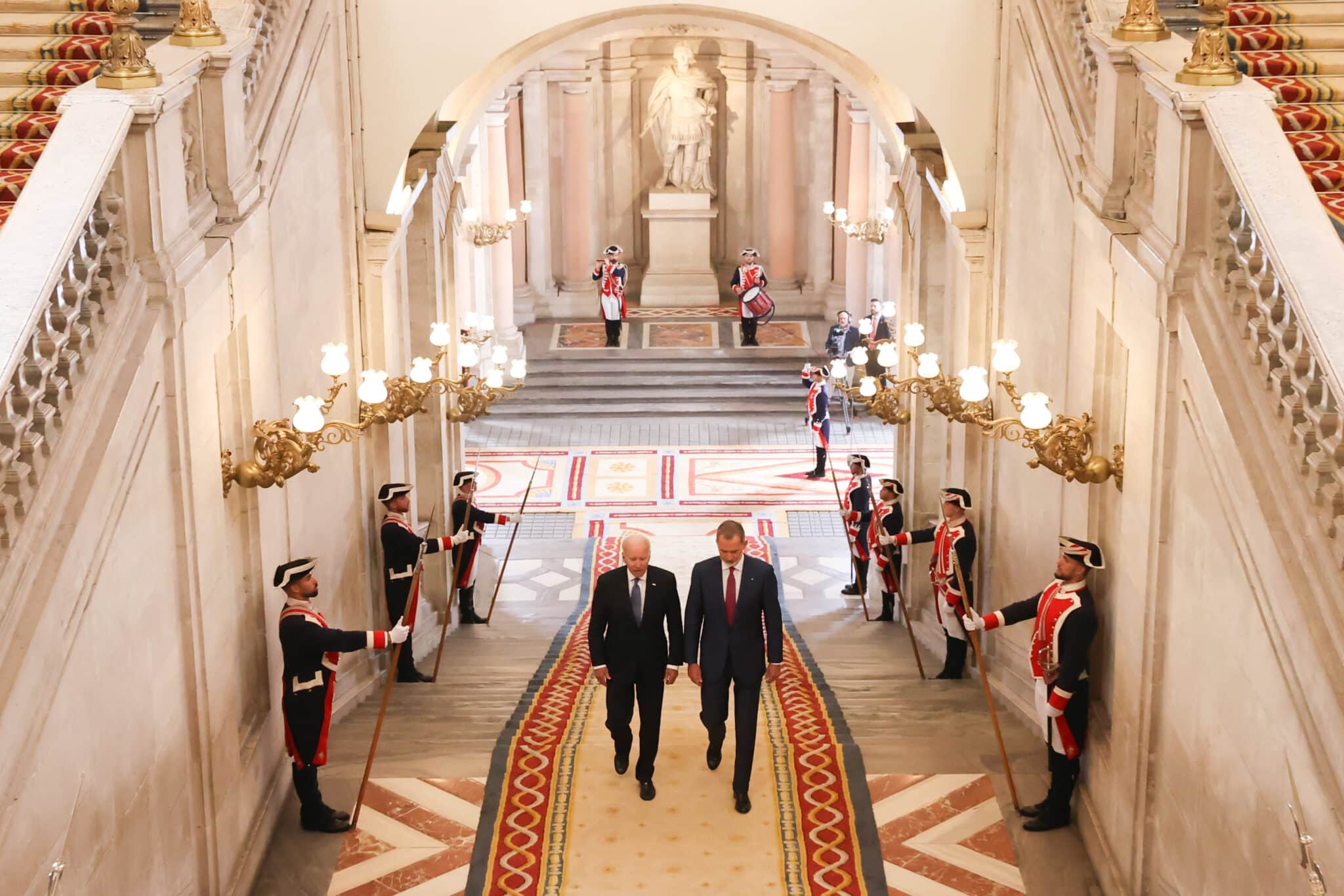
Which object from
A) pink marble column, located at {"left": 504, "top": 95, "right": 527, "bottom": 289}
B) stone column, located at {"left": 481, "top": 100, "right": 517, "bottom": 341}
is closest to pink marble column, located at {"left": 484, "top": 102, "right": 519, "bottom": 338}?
stone column, located at {"left": 481, "top": 100, "right": 517, "bottom": 341}

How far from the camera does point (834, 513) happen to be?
16219 millimetres

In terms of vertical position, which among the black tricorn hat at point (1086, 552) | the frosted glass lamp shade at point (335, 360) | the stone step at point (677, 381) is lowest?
the stone step at point (677, 381)

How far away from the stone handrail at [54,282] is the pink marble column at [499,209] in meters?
14.6

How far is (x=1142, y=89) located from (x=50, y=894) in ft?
17.7

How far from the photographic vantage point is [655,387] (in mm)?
20641

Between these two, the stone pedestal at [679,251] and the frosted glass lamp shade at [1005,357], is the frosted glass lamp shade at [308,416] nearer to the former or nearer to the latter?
the frosted glass lamp shade at [1005,357]

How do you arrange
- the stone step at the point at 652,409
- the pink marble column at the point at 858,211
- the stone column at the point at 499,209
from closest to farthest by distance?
the stone step at the point at 652,409 < the stone column at the point at 499,209 < the pink marble column at the point at 858,211

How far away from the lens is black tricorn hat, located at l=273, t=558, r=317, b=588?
25.0ft

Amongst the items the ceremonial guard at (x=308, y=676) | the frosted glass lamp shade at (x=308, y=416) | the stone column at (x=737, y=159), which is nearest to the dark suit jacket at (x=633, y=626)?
the ceremonial guard at (x=308, y=676)

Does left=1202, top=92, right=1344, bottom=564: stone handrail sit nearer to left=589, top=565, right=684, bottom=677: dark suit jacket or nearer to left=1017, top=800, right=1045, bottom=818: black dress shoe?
left=1017, top=800, right=1045, bottom=818: black dress shoe

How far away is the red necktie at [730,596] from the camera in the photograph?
25.4ft

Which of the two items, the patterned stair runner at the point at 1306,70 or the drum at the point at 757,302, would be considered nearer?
the patterned stair runner at the point at 1306,70

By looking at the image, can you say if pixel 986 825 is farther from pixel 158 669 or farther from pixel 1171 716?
pixel 158 669

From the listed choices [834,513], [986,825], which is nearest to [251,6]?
[986,825]
